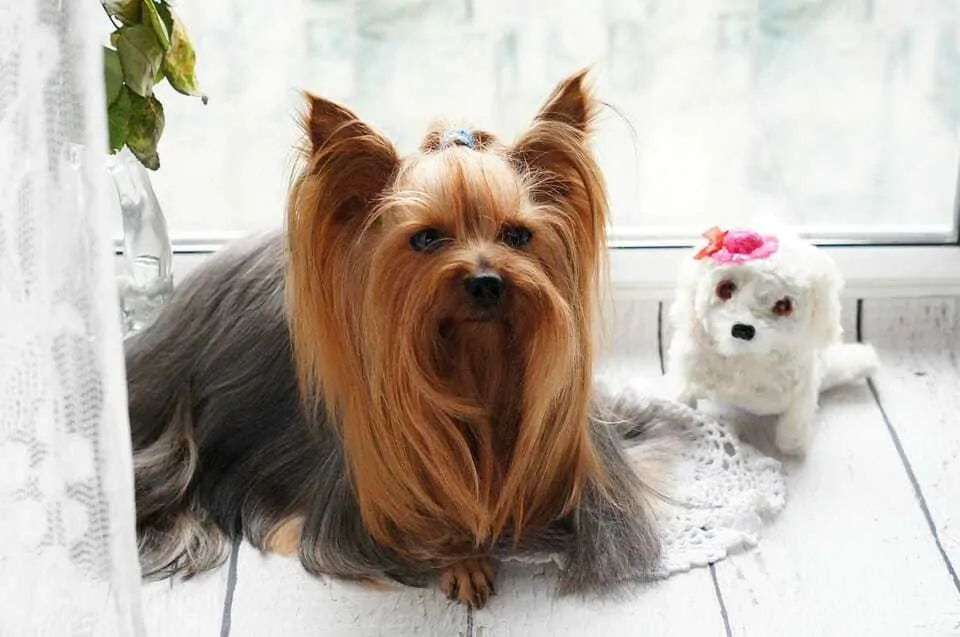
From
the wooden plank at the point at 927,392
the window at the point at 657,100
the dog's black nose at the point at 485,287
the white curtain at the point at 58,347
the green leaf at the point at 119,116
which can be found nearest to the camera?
the white curtain at the point at 58,347

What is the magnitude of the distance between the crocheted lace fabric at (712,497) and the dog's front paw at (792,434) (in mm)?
40

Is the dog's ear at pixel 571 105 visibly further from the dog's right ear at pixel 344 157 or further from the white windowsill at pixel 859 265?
the white windowsill at pixel 859 265

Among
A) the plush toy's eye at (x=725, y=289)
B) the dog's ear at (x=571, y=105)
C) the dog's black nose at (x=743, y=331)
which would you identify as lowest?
the dog's black nose at (x=743, y=331)

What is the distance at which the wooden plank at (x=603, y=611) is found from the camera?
5.24 ft

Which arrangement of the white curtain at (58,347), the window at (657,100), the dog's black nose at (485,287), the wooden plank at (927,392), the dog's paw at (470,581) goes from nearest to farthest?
the white curtain at (58,347) < the dog's black nose at (485,287) < the dog's paw at (470,581) < the wooden plank at (927,392) < the window at (657,100)

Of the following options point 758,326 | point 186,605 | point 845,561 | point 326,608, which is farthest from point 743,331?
point 186,605

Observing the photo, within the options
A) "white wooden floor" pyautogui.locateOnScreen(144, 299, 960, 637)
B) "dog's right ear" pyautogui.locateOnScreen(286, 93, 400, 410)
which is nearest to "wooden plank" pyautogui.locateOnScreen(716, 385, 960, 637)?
"white wooden floor" pyautogui.locateOnScreen(144, 299, 960, 637)

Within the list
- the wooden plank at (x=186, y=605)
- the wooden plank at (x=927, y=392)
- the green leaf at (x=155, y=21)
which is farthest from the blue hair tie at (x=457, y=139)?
the wooden plank at (x=927, y=392)

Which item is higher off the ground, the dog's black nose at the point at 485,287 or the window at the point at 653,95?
the window at the point at 653,95

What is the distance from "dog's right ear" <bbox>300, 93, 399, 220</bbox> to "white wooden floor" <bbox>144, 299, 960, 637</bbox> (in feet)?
1.55

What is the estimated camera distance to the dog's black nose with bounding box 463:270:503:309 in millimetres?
1432

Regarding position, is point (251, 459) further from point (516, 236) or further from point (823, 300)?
point (823, 300)

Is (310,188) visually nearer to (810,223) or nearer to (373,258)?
(373,258)

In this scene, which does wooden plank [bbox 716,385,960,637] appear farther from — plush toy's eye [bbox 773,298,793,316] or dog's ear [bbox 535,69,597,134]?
dog's ear [bbox 535,69,597,134]
